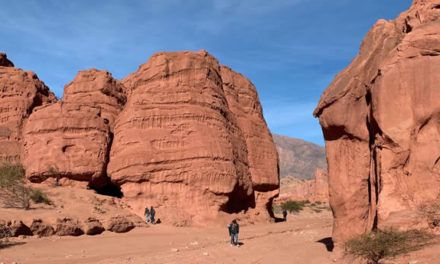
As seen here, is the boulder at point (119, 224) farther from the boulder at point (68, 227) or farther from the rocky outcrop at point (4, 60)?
the rocky outcrop at point (4, 60)

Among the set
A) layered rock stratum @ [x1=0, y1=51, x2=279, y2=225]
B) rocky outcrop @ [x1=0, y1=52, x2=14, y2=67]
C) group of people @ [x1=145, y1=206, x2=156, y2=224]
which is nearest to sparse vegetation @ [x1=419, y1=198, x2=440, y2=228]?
layered rock stratum @ [x1=0, y1=51, x2=279, y2=225]

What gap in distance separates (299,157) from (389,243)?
16868 centimetres

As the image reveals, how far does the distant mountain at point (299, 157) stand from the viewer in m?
157

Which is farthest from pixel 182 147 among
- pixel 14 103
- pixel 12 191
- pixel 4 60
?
pixel 4 60

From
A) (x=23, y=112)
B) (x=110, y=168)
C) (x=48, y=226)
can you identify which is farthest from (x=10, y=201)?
(x=23, y=112)

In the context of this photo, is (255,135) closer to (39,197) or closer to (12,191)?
(39,197)

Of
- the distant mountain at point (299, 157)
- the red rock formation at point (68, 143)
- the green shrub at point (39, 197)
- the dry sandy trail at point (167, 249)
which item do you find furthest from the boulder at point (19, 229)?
the distant mountain at point (299, 157)

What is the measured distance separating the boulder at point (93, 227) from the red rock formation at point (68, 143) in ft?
17.7

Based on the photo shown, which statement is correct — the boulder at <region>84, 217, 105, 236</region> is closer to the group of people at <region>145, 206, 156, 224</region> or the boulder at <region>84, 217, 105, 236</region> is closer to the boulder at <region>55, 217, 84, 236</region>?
the boulder at <region>55, 217, 84, 236</region>

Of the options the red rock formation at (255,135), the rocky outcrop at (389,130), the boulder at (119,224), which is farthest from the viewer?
the red rock formation at (255,135)

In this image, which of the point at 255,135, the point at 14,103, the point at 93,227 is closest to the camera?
the point at 93,227

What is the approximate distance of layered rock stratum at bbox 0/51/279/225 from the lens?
72.6ft

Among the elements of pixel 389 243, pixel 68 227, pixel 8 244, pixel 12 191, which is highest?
pixel 12 191

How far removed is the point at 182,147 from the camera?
2270 cm
